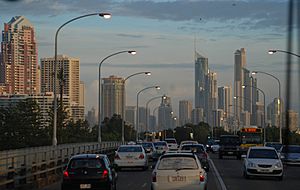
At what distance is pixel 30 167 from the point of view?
23.7 metres

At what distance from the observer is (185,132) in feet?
525

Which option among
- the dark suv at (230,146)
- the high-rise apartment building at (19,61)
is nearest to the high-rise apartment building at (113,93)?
the high-rise apartment building at (19,61)

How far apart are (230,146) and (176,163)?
39.3 metres

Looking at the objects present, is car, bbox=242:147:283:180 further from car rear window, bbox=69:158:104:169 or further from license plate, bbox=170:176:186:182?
license plate, bbox=170:176:186:182

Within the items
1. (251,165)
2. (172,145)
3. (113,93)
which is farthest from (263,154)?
(113,93)

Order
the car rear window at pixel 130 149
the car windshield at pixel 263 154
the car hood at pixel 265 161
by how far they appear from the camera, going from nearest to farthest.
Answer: the car hood at pixel 265 161 → the car windshield at pixel 263 154 → the car rear window at pixel 130 149

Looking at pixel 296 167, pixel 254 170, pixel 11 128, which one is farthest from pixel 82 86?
pixel 254 170

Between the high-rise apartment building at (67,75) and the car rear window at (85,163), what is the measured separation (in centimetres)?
7368

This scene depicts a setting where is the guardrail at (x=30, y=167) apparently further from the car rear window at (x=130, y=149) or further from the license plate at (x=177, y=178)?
the car rear window at (x=130, y=149)

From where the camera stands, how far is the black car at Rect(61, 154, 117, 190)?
66.2 ft

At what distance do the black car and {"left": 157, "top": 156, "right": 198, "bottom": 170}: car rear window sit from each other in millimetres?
2599

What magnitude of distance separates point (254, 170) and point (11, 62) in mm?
76998

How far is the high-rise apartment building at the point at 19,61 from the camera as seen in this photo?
85.4 meters

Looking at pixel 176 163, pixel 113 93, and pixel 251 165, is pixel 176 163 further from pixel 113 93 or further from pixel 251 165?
pixel 113 93
